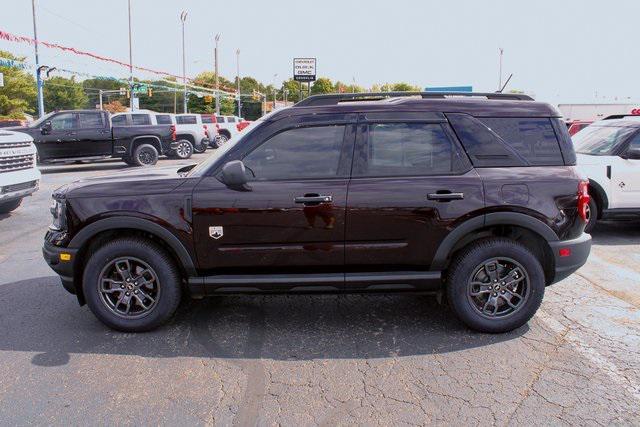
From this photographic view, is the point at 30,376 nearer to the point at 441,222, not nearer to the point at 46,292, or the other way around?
the point at 46,292

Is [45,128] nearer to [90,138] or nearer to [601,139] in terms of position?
[90,138]

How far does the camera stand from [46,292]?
17.0 feet

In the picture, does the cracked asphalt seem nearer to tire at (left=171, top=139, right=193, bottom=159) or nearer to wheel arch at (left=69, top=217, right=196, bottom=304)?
wheel arch at (left=69, top=217, right=196, bottom=304)

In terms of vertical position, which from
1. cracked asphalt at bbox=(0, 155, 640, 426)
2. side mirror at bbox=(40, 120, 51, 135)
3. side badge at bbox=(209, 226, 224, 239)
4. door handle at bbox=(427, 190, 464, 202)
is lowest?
cracked asphalt at bbox=(0, 155, 640, 426)

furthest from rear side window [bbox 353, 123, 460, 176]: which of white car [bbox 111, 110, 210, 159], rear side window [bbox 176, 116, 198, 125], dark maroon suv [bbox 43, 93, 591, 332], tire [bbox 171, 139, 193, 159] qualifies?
rear side window [bbox 176, 116, 198, 125]

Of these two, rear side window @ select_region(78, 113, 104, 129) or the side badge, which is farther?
rear side window @ select_region(78, 113, 104, 129)

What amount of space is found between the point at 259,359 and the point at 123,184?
1.71m

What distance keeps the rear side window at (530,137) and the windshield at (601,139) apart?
13.8 ft

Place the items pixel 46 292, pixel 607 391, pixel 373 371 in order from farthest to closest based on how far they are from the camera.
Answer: pixel 46 292
pixel 373 371
pixel 607 391

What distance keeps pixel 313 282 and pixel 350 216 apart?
580mm

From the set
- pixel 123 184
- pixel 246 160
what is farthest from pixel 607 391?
pixel 123 184

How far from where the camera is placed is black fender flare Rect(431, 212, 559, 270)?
4.02 meters

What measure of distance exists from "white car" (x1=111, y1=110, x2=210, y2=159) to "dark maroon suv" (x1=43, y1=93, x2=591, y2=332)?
1511 centimetres

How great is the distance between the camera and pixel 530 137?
4.22 meters
